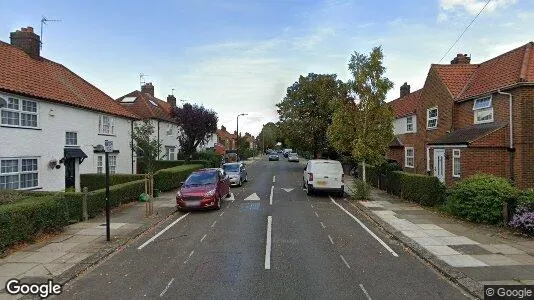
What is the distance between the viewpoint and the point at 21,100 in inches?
730

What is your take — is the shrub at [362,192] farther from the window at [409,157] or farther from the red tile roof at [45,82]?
the red tile roof at [45,82]

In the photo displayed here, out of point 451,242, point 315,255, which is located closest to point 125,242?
point 315,255

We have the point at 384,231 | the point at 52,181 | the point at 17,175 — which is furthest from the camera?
the point at 52,181

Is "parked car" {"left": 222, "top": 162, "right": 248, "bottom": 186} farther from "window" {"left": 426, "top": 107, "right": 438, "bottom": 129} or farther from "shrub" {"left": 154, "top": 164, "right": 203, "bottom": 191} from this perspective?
"window" {"left": 426, "top": 107, "right": 438, "bottom": 129}

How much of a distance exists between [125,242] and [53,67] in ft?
57.8

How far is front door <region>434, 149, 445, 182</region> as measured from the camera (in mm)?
23125

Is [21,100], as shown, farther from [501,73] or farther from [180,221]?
[501,73]

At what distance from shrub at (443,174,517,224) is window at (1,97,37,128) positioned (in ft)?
59.9

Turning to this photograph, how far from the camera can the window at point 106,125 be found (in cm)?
2644

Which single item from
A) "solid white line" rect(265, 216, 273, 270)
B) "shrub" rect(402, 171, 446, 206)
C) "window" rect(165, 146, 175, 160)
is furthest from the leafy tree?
"solid white line" rect(265, 216, 273, 270)

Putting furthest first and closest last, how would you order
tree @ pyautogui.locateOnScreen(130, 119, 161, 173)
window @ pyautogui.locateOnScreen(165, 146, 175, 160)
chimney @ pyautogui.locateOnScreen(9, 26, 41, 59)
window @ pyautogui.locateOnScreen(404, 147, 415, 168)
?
window @ pyautogui.locateOnScreen(165, 146, 175, 160)
window @ pyautogui.locateOnScreen(404, 147, 415, 168)
tree @ pyautogui.locateOnScreen(130, 119, 161, 173)
chimney @ pyautogui.locateOnScreen(9, 26, 41, 59)

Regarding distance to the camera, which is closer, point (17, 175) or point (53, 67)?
point (17, 175)

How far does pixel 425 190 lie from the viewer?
60.4 ft

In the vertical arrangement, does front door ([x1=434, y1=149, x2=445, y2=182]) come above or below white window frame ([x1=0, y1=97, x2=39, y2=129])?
below
